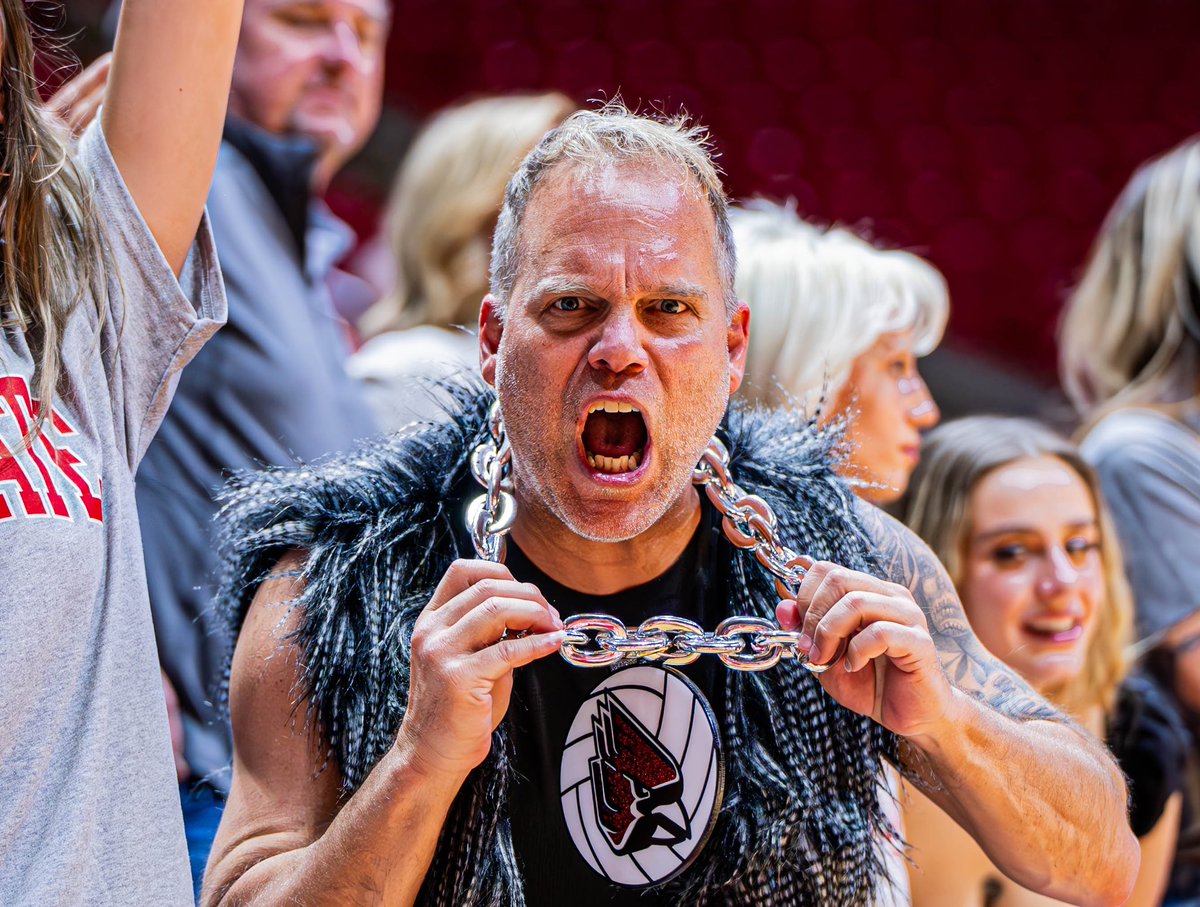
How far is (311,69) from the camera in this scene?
87.5 inches

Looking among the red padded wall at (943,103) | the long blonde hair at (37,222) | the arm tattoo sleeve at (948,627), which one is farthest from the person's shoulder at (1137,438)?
the long blonde hair at (37,222)

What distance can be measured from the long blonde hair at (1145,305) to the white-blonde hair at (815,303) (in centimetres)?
59

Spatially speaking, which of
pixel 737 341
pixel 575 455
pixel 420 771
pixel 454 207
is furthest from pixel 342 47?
pixel 420 771

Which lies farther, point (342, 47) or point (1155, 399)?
point (1155, 399)

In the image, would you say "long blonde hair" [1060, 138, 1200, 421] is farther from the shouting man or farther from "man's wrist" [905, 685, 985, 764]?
"man's wrist" [905, 685, 985, 764]

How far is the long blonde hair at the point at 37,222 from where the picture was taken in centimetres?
108

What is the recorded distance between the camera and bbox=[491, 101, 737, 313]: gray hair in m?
1.30

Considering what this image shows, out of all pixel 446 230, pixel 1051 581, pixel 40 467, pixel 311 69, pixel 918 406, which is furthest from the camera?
pixel 446 230

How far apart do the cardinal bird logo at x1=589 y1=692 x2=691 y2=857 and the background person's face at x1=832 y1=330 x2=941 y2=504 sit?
2.74ft

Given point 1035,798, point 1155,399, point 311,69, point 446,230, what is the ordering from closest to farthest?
point 1035,798
point 311,69
point 446,230
point 1155,399

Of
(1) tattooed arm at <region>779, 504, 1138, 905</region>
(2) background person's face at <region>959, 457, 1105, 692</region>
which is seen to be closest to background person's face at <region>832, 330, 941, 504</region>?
(2) background person's face at <region>959, 457, 1105, 692</region>

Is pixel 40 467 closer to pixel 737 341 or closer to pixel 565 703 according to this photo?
pixel 565 703

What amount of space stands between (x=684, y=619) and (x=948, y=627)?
368 millimetres

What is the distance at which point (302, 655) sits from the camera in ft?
4.23
